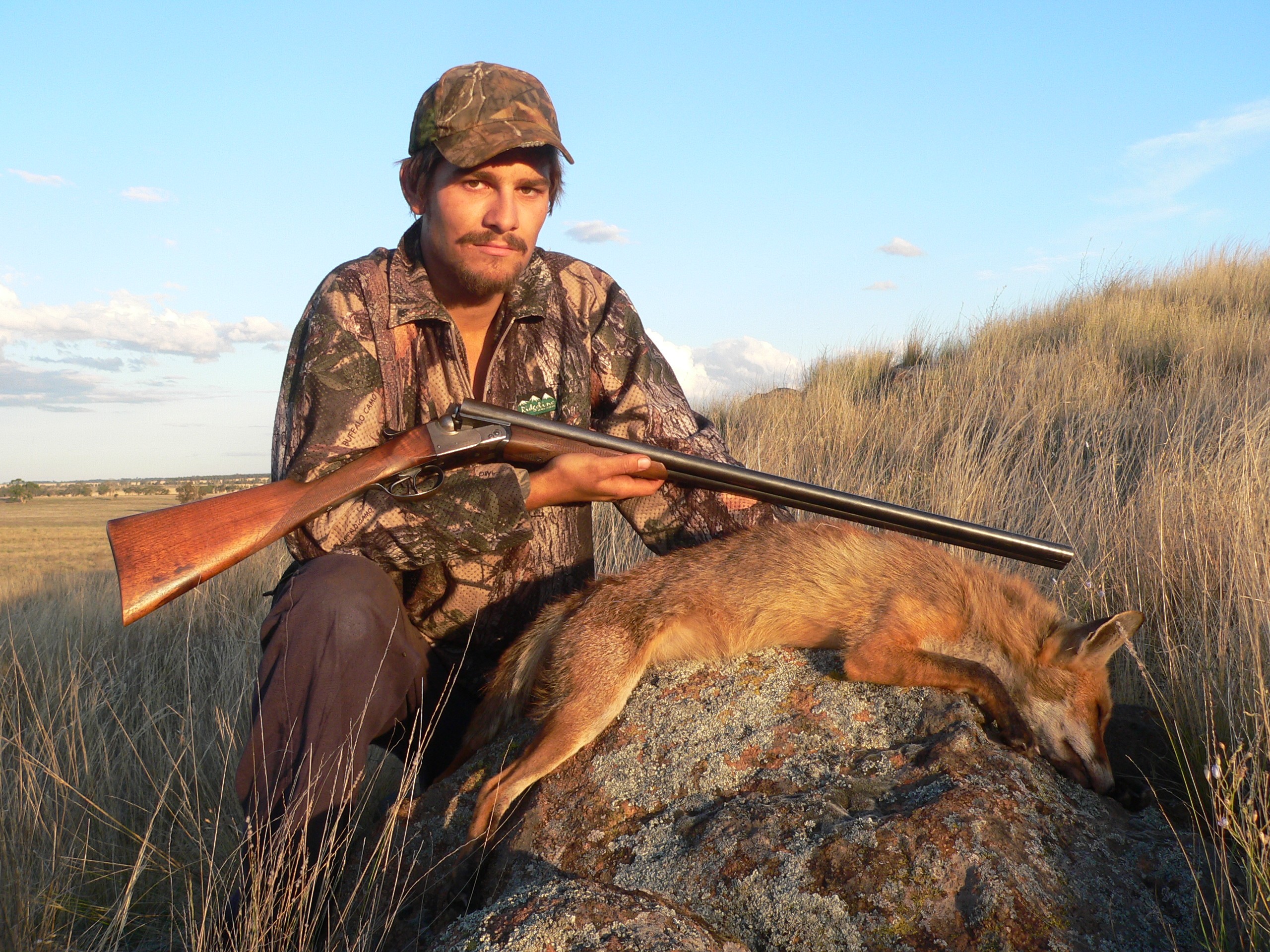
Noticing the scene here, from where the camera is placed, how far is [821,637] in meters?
3.74

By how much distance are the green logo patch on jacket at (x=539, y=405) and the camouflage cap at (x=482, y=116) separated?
1198mm

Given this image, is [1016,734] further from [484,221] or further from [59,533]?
[59,533]

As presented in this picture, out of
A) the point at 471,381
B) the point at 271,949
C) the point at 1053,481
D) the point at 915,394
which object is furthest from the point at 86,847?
the point at 915,394

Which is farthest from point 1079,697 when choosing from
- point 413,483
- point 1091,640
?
point 413,483

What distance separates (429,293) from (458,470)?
3.30ft

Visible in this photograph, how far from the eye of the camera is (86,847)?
3.64 meters

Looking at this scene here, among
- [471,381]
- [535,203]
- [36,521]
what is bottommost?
[36,521]

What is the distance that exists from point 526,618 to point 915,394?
8299 mm

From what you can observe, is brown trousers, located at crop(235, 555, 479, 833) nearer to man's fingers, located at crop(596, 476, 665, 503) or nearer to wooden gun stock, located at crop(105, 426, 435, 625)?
wooden gun stock, located at crop(105, 426, 435, 625)

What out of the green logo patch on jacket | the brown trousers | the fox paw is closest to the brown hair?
the green logo patch on jacket

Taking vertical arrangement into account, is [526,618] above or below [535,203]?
below

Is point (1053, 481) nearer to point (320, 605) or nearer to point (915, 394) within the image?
point (915, 394)

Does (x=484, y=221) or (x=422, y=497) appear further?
(x=484, y=221)

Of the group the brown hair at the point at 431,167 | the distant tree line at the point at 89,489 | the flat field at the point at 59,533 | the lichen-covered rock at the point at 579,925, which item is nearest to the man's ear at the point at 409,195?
the brown hair at the point at 431,167
